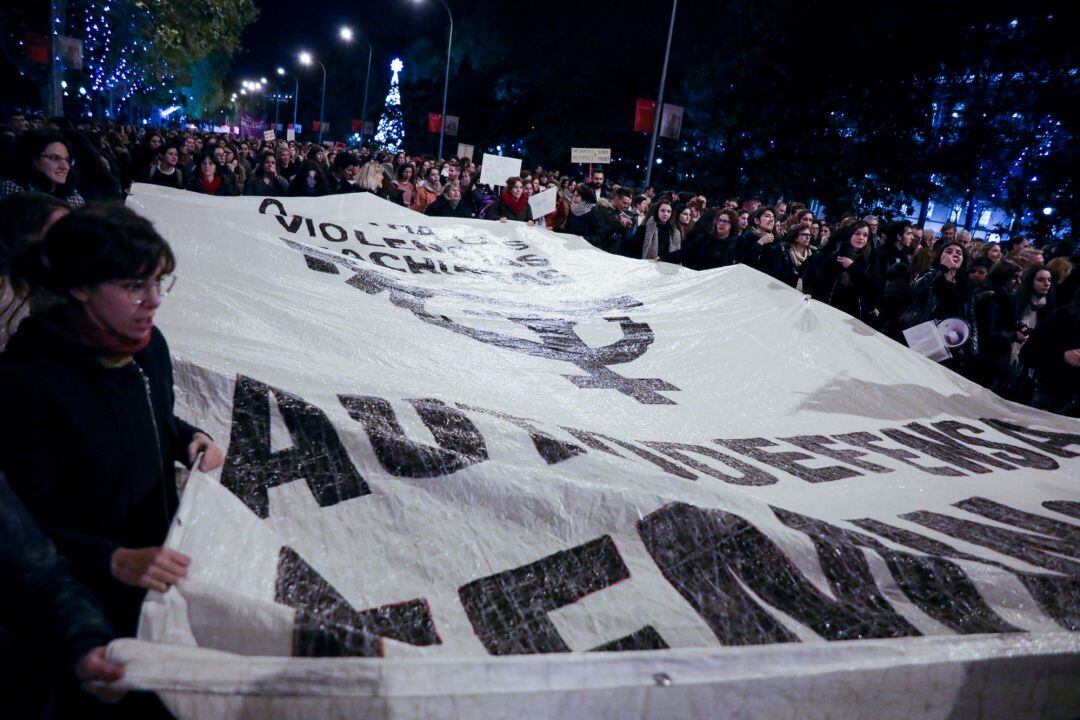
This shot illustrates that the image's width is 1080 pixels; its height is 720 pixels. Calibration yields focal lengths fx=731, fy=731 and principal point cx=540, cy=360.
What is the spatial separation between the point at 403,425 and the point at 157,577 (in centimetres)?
114

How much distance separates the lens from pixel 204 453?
1.98m

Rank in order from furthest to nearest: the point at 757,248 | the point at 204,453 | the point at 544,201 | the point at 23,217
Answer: the point at 544,201 → the point at 757,248 → the point at 23,217 → the point at 204,453

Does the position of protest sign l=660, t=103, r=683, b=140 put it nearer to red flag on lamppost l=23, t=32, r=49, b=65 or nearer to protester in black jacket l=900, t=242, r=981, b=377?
protester in black jacket l=900, t=242, r=981, b=377

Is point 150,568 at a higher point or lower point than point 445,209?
lower

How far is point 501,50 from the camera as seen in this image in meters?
48.0

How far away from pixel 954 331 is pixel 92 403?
6750 millimetres

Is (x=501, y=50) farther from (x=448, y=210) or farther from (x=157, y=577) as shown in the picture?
(x=157, y=577)

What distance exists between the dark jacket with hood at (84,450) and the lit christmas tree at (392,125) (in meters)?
53.9

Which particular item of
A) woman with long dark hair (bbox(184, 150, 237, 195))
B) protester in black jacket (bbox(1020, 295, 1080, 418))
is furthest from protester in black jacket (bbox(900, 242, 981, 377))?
woman with long dark hair (bbox(184, 150, 237, 195))

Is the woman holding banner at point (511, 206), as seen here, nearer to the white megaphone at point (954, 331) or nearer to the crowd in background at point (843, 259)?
the crowd in background at point (843, 259)

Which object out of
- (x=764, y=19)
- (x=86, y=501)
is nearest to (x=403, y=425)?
(x=86, y=501)

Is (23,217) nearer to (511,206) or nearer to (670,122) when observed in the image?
(511,206)

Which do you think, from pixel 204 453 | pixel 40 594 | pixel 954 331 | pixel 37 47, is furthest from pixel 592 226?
pixel 37 47

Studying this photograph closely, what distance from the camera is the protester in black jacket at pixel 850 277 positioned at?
697 cm
